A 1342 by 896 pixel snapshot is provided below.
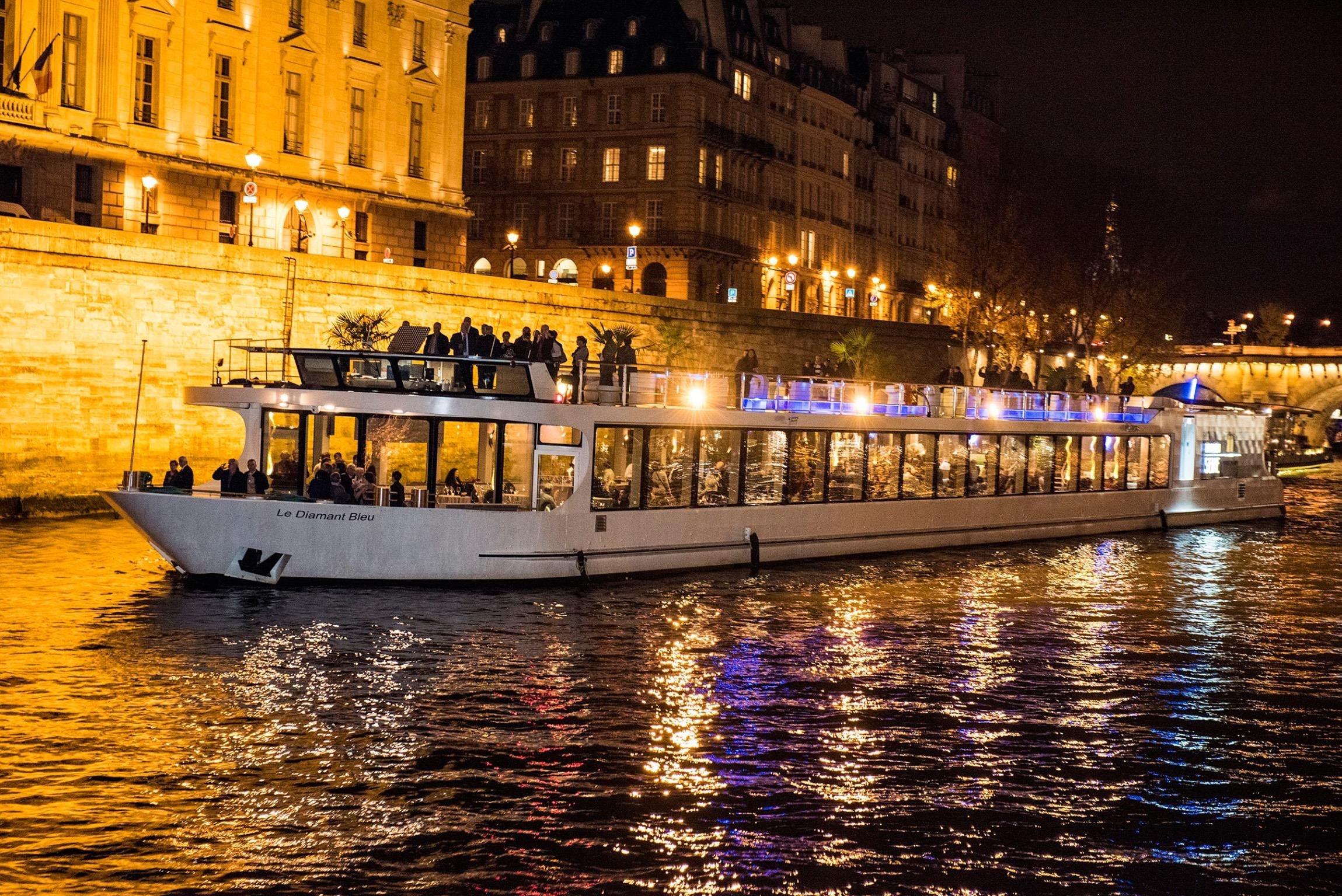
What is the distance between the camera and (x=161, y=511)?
20.3 m

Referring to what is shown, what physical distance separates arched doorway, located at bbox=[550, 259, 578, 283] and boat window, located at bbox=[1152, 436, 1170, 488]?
34.8 meters

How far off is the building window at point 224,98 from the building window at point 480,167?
992 inches

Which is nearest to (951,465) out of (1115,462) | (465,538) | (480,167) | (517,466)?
(1115,462)

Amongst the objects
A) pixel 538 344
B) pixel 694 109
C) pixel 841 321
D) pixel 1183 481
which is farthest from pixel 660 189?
pixel 538 344

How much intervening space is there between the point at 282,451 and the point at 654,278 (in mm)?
47655

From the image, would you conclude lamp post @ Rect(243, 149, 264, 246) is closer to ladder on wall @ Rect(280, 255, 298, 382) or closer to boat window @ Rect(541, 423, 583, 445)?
ladder on wall @ Rect(280, 255, 298, 382)

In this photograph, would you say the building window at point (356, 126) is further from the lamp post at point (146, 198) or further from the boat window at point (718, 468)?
the boat window at point (718, 468)

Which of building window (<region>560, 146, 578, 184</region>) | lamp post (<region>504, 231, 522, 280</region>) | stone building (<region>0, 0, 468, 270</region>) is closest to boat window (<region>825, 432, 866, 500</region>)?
stone building (<region>0, 0, 468, 270</region>)

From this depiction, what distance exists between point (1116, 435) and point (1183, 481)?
369cm

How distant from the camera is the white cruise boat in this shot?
20.4 metres

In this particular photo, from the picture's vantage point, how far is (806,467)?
85.8 feet

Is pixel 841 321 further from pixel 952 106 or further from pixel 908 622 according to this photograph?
pixel 952 106

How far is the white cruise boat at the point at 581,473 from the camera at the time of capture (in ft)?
66.9

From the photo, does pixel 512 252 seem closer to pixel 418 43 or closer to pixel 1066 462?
pixel 418 43
